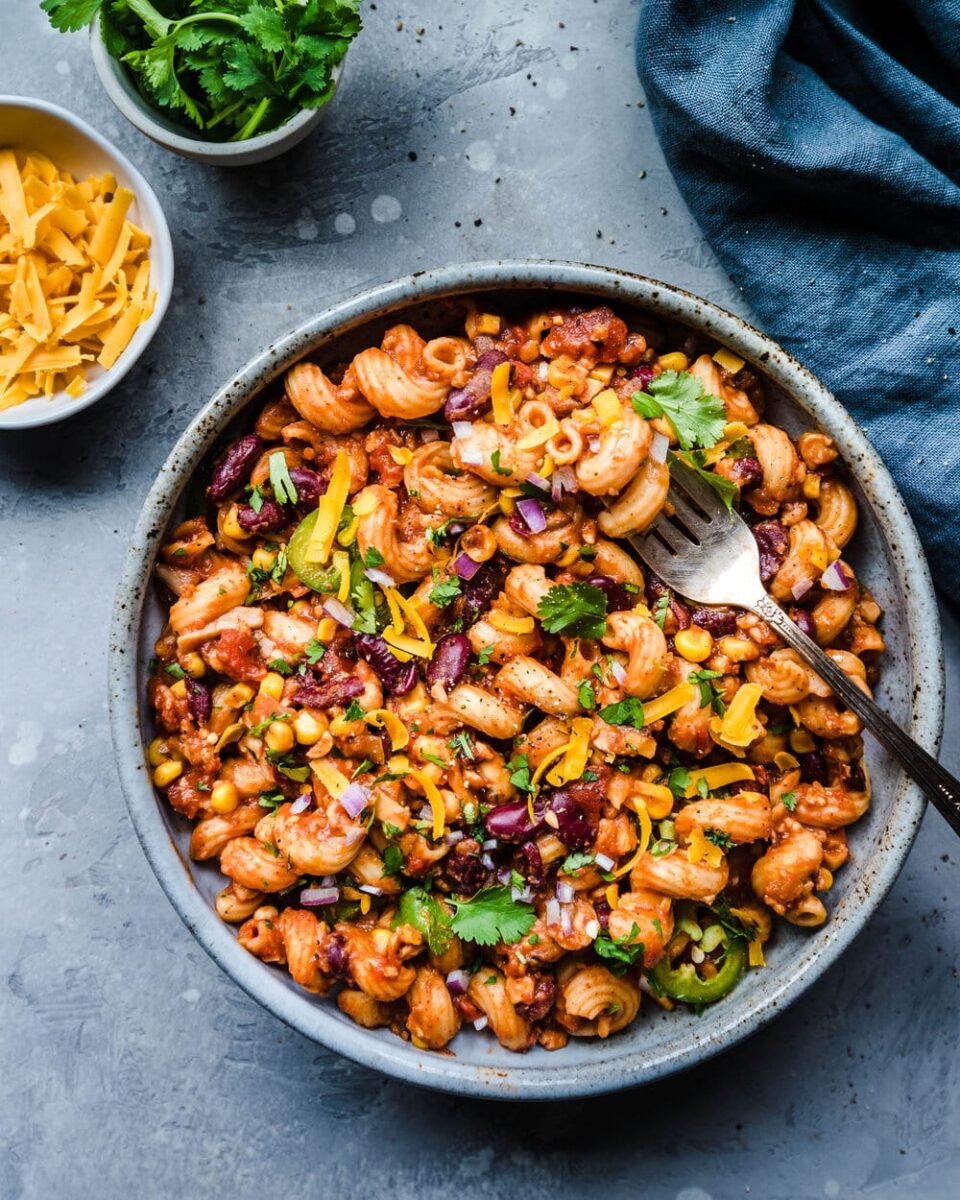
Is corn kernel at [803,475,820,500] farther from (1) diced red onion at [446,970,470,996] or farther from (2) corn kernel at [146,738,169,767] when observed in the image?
(2) corn kernel at [146,738,169,767]

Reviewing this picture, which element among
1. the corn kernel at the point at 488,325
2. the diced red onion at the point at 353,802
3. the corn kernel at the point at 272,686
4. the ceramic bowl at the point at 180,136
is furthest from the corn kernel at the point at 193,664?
the ceramic bowl at the point at 180,136

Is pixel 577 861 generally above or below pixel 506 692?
below

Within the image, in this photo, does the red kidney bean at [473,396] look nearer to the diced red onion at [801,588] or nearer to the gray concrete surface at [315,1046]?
the gray concrete surface at [315,1046]

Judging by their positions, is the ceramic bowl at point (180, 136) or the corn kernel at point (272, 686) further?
the ceramic bowl at point (180, 136)

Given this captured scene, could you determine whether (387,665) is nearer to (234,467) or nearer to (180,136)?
(234,467)

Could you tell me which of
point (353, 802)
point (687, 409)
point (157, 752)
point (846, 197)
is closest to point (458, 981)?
point (353, 802)
